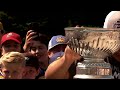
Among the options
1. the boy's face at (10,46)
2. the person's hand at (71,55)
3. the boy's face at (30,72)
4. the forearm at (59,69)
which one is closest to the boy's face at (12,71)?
the boy's face at (30,72)

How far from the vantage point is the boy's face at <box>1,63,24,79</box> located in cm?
295

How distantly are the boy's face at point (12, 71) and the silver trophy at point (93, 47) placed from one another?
2.43 feet

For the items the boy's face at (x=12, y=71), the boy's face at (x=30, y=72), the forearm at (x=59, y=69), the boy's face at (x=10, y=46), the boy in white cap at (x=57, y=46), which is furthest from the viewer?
the boy in white cap at (x=57, y=46)

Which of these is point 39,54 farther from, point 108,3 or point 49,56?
point 108,3

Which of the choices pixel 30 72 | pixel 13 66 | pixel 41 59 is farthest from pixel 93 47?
pixel 41 59

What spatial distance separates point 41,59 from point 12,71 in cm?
110

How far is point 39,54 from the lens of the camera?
161 inches

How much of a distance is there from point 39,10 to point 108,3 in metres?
2.94

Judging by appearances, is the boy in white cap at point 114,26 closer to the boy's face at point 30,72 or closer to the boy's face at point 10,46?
the boy's face at point 30,72

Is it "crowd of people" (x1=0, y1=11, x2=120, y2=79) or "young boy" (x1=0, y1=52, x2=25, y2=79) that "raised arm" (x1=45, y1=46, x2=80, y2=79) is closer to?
"crowd of people" (x1=0, y1=11, x2=120, y2=79)

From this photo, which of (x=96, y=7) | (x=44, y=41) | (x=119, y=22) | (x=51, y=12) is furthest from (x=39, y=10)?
(x=119, y=22)

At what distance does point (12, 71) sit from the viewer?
2.97 metres

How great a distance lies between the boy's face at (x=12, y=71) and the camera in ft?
9.68

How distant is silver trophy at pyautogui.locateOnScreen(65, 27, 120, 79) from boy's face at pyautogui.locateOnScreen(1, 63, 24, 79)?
2.43 ft
